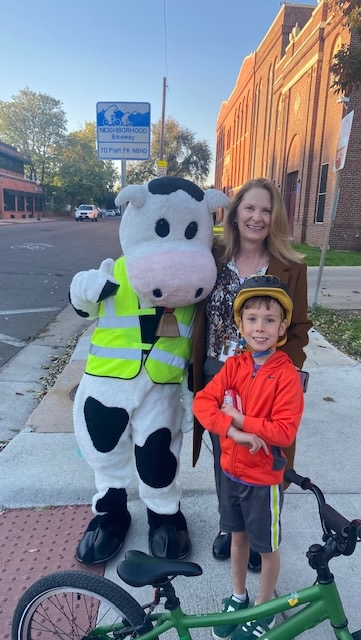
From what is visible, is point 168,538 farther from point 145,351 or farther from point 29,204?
point 29,204

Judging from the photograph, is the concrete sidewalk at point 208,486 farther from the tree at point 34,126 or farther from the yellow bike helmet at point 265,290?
the tree at point 34,126

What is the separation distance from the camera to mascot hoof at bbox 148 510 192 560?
241cm

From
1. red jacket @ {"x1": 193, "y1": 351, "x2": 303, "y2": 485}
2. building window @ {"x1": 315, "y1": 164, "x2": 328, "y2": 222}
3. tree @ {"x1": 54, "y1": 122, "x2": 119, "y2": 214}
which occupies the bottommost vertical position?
red jacket @ {"x1": 193, "y1": 351, "x2": 303, "y2": 485}

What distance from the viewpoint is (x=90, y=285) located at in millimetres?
2158

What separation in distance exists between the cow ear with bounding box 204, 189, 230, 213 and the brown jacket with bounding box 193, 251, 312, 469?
299 millimetres

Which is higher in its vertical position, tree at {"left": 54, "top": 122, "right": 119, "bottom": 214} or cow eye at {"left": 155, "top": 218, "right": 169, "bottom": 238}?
tree at {"left": 54, "top": 122, "right": 119, "bottom": 214}

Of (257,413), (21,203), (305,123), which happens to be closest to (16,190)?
(21,203)

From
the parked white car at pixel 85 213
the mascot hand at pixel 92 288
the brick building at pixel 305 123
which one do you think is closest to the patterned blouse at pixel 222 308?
the mascot hand at pixel 92 288

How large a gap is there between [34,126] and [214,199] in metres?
64.5

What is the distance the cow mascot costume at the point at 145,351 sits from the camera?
2.12m

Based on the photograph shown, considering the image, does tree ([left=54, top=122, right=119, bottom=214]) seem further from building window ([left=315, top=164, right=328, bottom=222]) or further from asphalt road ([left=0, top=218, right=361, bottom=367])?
asphalt road ([left=0, top=218, right=361, bottom=367])

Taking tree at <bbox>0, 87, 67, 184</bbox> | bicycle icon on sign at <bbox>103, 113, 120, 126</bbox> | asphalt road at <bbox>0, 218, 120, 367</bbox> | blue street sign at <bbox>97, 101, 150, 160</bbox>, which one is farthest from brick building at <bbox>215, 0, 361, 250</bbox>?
tree at <bbox>0, 87, 67, 184</bbox>

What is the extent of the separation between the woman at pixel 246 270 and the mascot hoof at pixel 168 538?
47 centimetres

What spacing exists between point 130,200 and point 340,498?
215cm
